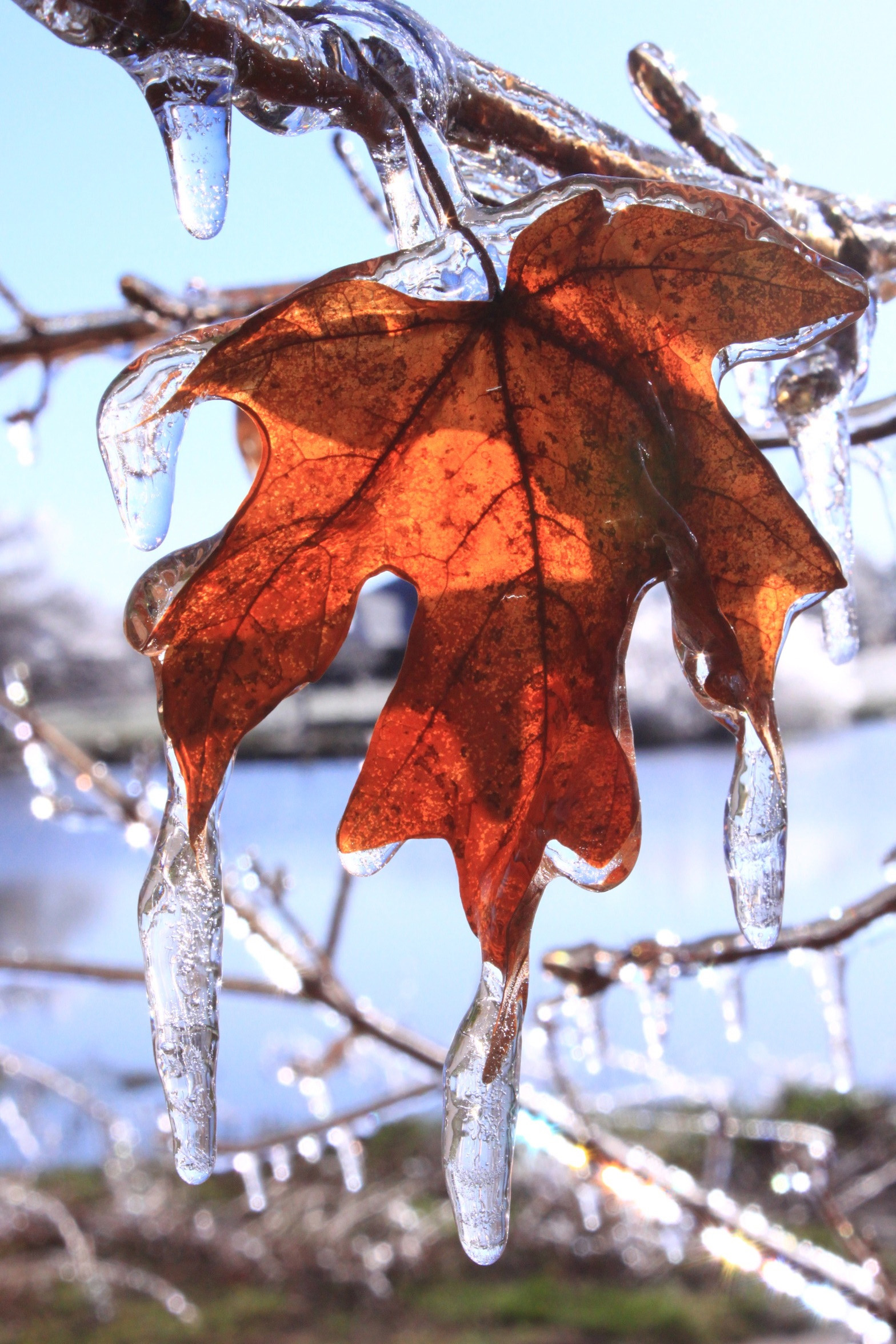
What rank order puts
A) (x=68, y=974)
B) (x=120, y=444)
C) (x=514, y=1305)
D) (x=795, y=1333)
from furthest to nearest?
1. (x=514, y=1305)
2. (x=795, y=1333)
3. (x=68, y=974)
4. (x=120, y=444)

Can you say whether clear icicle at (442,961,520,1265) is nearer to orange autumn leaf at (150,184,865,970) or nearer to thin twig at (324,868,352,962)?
orange autumn leaf at (150,184,865,970)

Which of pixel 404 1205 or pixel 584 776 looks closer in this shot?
pixel 584 776

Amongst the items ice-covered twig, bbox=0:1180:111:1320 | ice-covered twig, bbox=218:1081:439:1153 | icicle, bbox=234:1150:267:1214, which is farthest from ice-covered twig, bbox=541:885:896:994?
ice-covered twig, bbox=0:1180:111:1320

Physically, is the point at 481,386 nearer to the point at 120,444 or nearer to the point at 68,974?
the point at 120,444

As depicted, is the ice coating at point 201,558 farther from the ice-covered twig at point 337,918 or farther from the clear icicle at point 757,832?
the ice-covered twig at point 337,918

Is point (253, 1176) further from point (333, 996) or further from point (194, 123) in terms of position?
point (194, 123)

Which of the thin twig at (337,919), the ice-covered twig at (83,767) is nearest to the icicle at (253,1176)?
the thin twig at (337,919)

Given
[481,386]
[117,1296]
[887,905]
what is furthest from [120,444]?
[117,1296]
